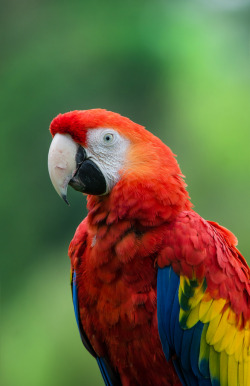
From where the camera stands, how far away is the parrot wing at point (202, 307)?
1267 mm

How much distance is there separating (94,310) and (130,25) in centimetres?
293

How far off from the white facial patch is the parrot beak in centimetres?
2

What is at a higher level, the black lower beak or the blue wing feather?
the black lower beak

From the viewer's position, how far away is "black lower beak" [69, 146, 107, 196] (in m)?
1.27

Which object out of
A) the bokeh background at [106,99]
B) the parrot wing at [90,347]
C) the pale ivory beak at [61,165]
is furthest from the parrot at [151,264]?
the bokeh background at [106,99]

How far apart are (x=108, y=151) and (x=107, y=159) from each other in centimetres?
2

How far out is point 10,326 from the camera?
11.3 feet

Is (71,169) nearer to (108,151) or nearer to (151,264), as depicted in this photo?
(108,151)

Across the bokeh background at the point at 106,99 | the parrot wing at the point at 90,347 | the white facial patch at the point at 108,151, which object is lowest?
the parrot wing at the point at 90,347

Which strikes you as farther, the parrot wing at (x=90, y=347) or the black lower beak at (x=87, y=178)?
the parrot wing at (x=90, y=347)

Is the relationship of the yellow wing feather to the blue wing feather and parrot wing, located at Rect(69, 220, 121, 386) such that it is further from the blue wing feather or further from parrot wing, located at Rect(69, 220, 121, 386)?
parrot wing, located at Rect(69, 220, 121, 386)

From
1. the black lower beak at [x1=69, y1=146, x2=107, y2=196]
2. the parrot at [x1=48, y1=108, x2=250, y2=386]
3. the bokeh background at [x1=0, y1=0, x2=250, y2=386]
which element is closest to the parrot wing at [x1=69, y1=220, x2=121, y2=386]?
the parrot at [x1=48, y1=108, x2=250, y2=386]

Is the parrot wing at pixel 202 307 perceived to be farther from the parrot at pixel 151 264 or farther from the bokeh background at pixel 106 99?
the bokeh background at pixel 106 99

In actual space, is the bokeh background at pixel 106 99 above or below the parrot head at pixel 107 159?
above
